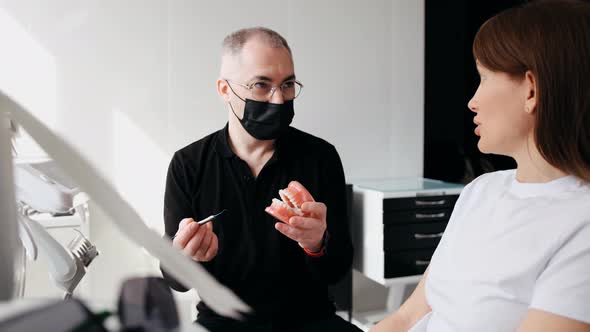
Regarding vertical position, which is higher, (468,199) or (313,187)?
(468,199)

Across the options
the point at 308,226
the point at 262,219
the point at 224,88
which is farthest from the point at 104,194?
the point at 224,88

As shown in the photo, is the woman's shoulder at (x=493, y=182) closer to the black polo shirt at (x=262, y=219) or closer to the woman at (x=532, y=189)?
the woman at (x=532, y=189)

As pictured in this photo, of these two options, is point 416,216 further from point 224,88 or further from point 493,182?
point 493,182

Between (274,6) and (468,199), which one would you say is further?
(274,6)

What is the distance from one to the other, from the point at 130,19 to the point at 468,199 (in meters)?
2.23

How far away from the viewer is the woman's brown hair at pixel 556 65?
0.88 m

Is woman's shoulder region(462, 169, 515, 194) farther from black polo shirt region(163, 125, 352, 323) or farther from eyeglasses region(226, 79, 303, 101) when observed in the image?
eyeglasses region(226, 79, 303, 101)

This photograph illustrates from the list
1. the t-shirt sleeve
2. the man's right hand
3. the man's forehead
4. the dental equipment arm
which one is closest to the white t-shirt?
the t-shirt sleeve

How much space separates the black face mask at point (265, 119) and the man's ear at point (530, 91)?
3.26 feet

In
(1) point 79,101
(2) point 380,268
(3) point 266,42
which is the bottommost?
(2) point 380,268

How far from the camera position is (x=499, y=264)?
94 centimetres

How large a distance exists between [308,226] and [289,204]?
79mm

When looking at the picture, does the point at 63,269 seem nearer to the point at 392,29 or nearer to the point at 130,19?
the point at 130,19

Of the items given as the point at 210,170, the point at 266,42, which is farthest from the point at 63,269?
the point at 266,42
